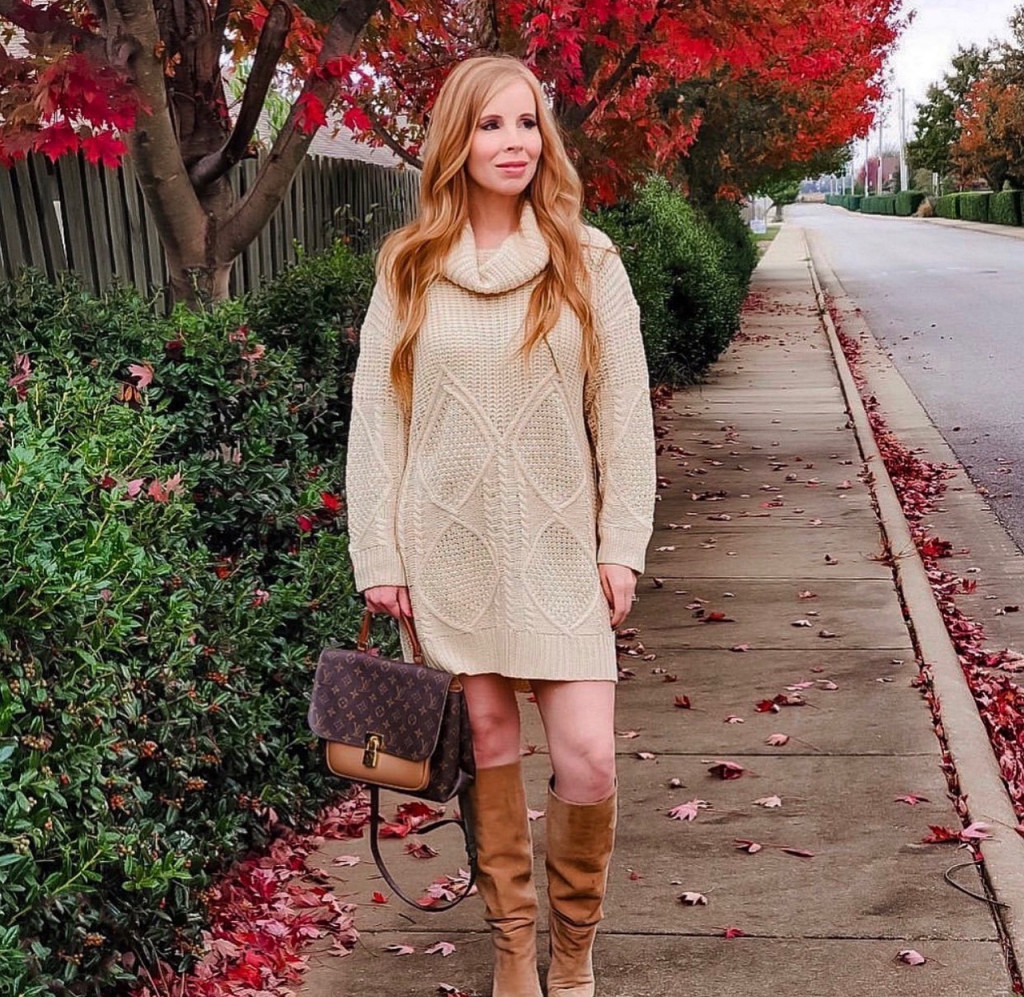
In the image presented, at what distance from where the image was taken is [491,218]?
318cm

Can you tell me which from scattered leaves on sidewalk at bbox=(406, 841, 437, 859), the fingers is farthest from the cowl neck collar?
scattered leaves on sidewalk at bbox=(406, 841, 437, 859)

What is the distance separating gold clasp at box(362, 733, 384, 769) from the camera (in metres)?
3.16

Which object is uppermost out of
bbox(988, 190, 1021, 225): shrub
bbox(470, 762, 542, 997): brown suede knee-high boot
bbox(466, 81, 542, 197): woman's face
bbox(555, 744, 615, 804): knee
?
bbox(466, 81, 542, 197): woman's face

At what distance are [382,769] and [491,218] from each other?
3.93 feet

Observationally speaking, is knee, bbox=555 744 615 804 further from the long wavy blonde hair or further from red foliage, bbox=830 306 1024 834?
red foliage, bbox=830 306 1024 834

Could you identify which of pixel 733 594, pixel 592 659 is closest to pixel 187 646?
pixel 592 659

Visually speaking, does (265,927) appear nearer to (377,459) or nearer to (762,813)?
(377,459)

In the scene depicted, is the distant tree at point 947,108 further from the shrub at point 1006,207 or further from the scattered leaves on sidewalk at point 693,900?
the scattered leaves on sidewalk at point 693,900

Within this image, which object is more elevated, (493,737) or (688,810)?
(493,737)

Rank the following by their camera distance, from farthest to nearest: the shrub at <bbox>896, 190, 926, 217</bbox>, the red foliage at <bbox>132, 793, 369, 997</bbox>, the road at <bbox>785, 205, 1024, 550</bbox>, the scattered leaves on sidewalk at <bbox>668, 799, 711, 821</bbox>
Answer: the shrub at <bbox>896, 190, 926, 217</bbox>
the road at <bbox>785, 205, 1024, 550</bbox>
the scattered leaves on sidewalk at <bbox>668, 799, 711, 821</bbox>
the red foliage at <bbox>132, 793, 369, 997</bbox>

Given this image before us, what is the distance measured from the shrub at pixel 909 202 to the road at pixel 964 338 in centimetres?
4936

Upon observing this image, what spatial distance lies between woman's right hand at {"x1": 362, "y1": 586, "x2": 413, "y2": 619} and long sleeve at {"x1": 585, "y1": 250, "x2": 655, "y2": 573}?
43 centimetres

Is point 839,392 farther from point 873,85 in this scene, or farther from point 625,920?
point 873,85

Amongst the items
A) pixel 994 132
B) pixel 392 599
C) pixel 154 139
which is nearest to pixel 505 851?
pixel 392 599
